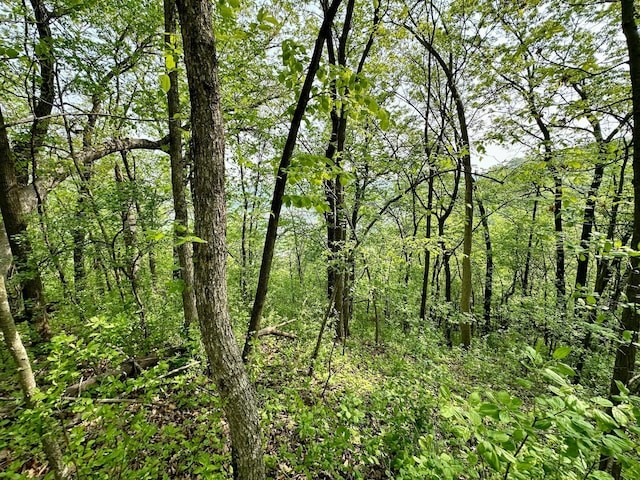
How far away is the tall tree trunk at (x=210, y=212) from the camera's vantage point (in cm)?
146

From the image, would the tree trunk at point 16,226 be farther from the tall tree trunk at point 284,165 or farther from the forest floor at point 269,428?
the tall tree trunk at point 284,165

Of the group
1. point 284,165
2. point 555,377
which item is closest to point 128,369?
point 284,165

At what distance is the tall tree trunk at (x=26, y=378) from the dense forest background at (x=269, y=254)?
2 centimetres

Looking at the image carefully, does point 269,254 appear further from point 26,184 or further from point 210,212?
point 26,184

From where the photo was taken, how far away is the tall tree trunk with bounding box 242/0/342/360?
209 cm


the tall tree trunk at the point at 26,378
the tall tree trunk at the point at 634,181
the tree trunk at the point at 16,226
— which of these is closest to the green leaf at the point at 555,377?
the tall tree trunk at the point at 634,181

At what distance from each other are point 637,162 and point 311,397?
4282 mm

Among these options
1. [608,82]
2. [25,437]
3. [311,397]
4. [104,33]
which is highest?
[104,33]

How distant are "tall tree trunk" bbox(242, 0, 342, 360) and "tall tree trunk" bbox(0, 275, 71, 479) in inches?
57.8

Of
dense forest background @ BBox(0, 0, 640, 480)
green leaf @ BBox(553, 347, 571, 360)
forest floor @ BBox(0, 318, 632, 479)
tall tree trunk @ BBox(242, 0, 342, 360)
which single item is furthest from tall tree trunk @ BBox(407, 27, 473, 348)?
green leaf @ BBox(553, 347, 571, 360)

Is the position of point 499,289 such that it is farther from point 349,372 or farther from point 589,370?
point 349,372

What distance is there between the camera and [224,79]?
421 centimetres

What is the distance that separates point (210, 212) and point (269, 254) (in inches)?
39.9

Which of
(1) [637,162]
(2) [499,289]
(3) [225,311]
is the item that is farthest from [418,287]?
(3) [225,311]
